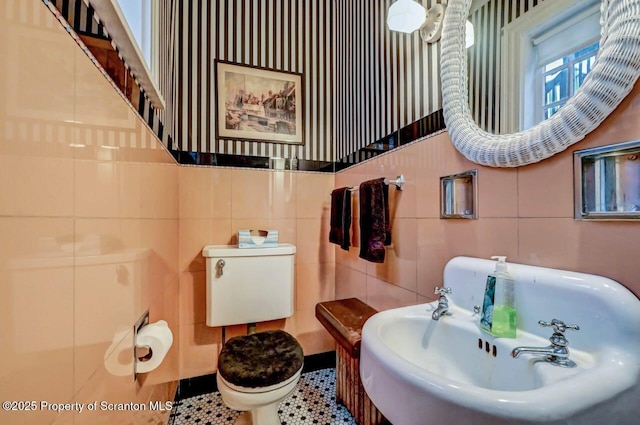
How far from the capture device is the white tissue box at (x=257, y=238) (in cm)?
159

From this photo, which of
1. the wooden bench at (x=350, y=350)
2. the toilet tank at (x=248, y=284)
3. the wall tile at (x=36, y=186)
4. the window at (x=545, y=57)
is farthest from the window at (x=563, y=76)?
the toilet tank at (x=248, y=284)

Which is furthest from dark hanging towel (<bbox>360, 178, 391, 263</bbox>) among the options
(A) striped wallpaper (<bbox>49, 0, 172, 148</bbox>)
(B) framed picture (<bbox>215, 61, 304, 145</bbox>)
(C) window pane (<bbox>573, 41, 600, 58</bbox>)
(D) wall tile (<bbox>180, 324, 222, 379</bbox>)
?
(D) wall tile (<bbox>180, 324, 222, 379</bbox>)

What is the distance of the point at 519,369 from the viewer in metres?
0.61

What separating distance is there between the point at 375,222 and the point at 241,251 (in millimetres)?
800

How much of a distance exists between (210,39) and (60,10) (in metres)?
1.50

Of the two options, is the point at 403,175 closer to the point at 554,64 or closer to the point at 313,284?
the point at 554,64

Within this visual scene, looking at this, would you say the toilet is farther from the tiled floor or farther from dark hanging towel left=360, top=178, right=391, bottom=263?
dark hanging towel left=360, top=178, right=391, bottom=263

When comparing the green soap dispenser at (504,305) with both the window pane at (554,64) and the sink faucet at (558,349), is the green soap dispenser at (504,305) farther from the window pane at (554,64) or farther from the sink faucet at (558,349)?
the window pane at (554,64)

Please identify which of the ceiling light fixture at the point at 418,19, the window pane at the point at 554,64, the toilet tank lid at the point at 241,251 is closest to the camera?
the window pane at the point at 554,64

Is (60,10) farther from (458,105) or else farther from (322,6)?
(322,6)

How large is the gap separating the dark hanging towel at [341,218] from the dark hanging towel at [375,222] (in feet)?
0.76

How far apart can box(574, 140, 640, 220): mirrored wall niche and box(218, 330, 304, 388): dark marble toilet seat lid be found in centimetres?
116

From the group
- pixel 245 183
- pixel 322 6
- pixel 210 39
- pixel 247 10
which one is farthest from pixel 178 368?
pixel 322 6

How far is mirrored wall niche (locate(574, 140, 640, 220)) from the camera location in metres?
0.56
